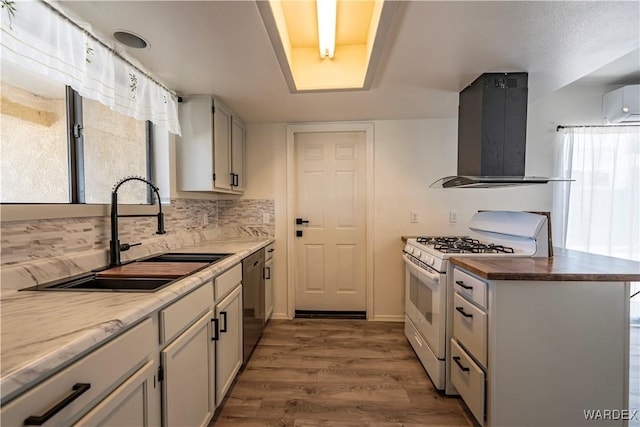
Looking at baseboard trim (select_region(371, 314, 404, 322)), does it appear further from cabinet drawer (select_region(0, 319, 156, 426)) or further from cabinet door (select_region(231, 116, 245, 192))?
cabinet drawer (select_region(0, 319, 156, 426))

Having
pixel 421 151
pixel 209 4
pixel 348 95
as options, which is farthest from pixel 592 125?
pixel 209 4

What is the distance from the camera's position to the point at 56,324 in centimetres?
79

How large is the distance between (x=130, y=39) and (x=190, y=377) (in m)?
1.77

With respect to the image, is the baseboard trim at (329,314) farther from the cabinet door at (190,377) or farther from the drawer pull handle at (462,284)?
the cabinet door at (190,377)

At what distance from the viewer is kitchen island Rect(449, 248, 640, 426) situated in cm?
140

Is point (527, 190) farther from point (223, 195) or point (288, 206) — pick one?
point (223, 195)

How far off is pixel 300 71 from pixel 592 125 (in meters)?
2.98

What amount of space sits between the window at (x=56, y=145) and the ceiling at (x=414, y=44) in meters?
0.41

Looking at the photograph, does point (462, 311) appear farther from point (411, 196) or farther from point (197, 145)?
point (197, 145)

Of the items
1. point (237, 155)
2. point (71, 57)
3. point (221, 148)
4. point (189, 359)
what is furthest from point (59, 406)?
point (237, 155)

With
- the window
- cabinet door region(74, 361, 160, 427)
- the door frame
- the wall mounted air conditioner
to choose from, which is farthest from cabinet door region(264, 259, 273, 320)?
the wall mounted air conditioner

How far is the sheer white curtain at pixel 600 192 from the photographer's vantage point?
108 inches

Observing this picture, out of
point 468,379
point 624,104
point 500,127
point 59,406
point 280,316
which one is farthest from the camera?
point 280,316

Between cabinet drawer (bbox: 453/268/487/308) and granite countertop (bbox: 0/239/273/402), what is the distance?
1513mm
